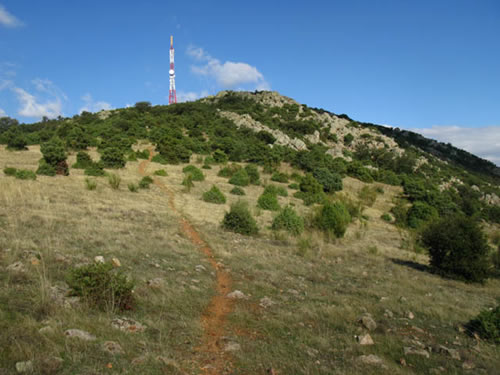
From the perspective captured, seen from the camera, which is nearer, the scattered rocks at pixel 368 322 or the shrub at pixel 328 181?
the scattered rocks at pixel 368 322

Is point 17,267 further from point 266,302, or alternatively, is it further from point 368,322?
point 368,322

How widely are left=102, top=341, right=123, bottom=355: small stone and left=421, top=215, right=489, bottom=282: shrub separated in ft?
34.7

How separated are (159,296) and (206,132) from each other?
4676cm

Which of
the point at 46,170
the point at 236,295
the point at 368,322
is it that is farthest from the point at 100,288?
the point at 46,170

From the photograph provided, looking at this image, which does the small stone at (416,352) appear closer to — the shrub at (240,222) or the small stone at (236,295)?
the small stone at (236,295)

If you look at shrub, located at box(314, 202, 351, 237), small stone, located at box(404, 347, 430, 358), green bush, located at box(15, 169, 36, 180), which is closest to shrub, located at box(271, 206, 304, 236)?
shrub, located at box(314, 202, 351, 237)

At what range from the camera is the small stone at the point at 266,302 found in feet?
19.0

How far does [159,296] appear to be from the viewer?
530cm

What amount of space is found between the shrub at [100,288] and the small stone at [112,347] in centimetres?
90

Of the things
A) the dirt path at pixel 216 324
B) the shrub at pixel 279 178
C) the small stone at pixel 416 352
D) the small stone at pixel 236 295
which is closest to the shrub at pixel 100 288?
the dirt path at pixel 216 324

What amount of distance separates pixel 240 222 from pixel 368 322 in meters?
8.24

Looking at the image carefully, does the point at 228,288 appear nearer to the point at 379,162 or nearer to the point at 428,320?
the point at 428,320

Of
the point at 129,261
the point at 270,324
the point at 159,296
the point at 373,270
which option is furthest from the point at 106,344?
the point at 373,270

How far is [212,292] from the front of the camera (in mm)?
6254
